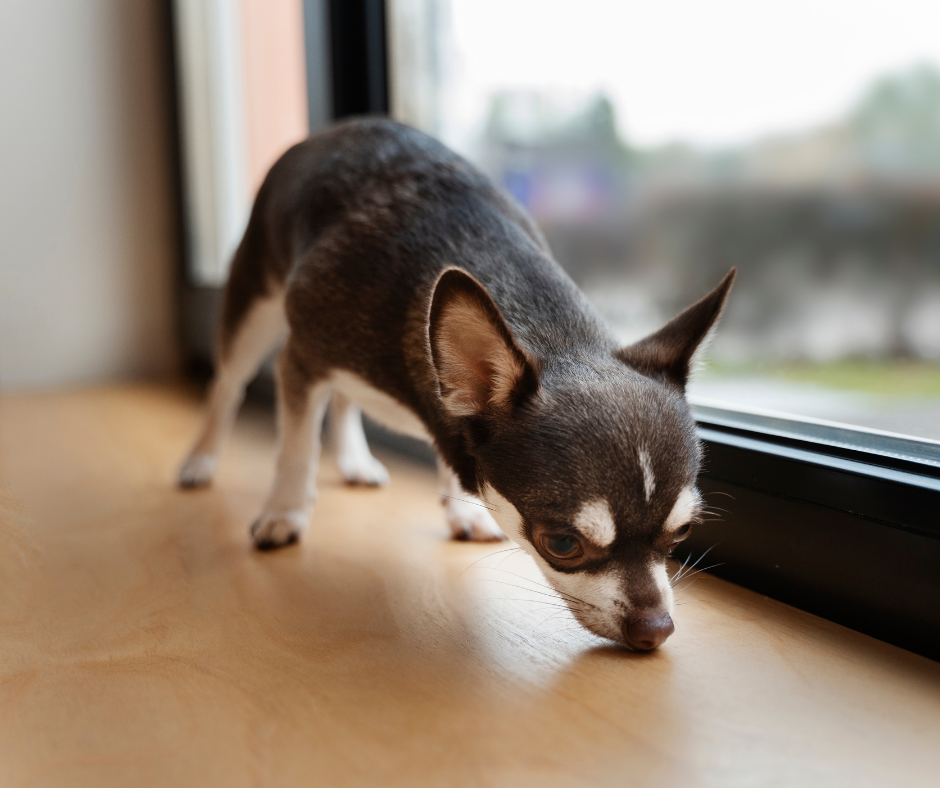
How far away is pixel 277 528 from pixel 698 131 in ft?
7.84

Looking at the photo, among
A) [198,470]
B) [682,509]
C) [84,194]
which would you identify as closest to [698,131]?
[198,470]

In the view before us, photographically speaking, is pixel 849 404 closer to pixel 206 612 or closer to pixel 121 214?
pixel 206 612

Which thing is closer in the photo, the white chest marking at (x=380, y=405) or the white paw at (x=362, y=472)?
the white chest marking at (x=380, y=405)

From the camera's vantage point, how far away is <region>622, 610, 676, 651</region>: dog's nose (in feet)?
4.28

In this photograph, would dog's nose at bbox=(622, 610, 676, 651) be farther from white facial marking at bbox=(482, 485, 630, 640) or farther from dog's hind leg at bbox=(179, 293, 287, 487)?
dog's hind leg at bbox=(179, 293, 287, 487)

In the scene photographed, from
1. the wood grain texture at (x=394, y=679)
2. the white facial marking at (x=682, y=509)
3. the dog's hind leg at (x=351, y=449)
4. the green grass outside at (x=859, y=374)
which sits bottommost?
the dog's hind leg at (x=351, y=449)

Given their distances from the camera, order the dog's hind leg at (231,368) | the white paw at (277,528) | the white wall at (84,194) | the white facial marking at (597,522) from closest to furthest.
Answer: the white facial marking at (597,522) → the white paw at (277,528) → the dog's hind leg at (231,368) → the white wall at (84,194)

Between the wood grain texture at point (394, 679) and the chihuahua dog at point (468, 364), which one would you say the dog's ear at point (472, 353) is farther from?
the wood grain texture at point (394, 679)

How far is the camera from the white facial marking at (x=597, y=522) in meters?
1.27

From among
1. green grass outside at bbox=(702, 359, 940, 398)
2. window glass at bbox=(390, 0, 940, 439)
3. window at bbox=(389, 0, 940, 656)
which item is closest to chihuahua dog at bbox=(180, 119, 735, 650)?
window at bbox=(389, 0, 940, 656)

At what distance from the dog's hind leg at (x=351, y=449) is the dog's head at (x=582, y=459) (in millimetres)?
1111

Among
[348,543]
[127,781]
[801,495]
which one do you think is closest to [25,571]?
[348,543]

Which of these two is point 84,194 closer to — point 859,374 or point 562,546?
point 859,374

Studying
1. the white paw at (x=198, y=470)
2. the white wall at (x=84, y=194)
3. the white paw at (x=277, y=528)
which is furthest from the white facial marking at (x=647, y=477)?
the white wall at (x=84, y=194)
